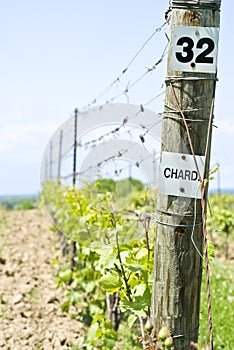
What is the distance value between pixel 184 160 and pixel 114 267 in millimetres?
1055

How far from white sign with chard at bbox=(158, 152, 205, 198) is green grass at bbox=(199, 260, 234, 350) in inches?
65.3

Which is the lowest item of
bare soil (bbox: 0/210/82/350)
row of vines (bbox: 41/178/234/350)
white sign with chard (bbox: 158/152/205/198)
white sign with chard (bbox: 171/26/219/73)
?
bare soil (bbox: 0/210/82/350)

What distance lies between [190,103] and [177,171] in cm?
27

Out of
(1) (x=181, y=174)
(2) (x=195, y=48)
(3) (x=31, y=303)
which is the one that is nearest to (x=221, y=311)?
(3) (x=31, y=303)

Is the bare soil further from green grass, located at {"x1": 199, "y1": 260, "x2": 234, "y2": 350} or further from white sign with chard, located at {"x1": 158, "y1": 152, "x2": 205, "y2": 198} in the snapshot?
white sign with chard, located at {"x1": 158, "y1": 152, "x2": 205, "y2": 198}

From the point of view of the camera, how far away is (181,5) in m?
2.33

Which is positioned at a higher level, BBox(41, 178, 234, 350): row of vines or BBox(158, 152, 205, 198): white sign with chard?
BBox(158, 152, 205, 198): white sign with chard

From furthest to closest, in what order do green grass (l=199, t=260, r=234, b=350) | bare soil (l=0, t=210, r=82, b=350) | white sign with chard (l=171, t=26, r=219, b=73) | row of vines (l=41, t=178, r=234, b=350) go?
1. green grass (l=199, t=260, r=234, b=350)
2. bare soil (l=0, t=210, r=82, b=350)
3. row of vines (l=41, t=178, r=234, b=350)
4. white sign with chard (l=171, t=26, r=219, b=73)

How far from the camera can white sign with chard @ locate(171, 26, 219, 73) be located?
2.28 meters

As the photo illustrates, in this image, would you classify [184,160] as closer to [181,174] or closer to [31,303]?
[181,174]

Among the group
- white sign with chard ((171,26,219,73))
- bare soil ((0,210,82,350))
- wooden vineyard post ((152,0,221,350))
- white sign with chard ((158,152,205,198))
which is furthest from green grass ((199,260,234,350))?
white sign with chard ((171,26,219,73))

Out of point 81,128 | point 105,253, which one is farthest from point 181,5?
point 81,128

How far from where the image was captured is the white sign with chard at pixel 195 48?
7.48 feet

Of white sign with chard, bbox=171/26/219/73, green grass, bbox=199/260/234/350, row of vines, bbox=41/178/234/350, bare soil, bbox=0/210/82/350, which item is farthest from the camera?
green grass, bbox=199/260/234/350
